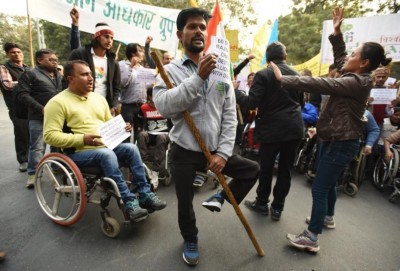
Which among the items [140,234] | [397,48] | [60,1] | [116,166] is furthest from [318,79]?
[397,48]

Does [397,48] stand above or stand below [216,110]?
above

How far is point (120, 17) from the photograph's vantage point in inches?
191

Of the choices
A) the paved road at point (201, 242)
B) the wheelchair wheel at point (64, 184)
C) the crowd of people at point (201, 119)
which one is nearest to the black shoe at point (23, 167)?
the crowd of people at point (201, 119)

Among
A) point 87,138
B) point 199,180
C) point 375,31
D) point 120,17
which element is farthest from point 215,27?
point 375,31

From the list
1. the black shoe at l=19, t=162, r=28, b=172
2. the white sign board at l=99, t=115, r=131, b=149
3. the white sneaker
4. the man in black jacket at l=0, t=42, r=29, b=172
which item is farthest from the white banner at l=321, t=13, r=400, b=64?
the black shoe at l=19, t=162, r=28, b=172

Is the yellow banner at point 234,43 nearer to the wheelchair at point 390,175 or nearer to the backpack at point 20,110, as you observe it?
the wheelchair at point 390,175

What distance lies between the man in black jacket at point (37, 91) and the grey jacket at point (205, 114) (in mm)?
2509

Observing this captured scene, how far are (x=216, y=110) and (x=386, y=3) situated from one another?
53.1 ft

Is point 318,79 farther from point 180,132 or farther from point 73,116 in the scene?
point 73,116

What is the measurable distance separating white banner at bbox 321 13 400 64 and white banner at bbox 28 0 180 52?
3762 millimetres

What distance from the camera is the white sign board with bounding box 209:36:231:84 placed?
1708 mm

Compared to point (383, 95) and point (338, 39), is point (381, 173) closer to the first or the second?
point (383, 95)

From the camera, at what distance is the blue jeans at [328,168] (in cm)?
214

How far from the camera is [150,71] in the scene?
4.30 meters
